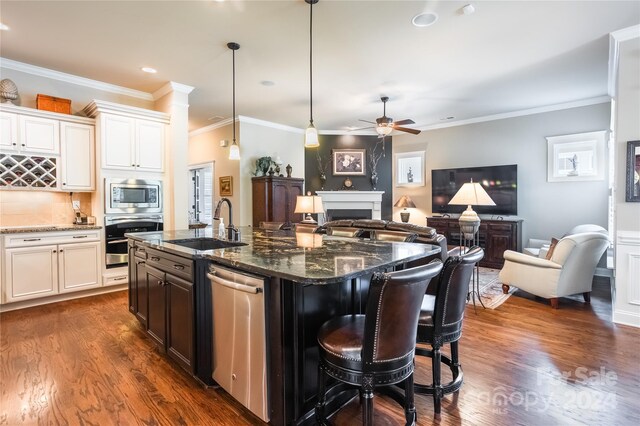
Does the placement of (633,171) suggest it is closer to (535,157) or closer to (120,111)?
(535,157)

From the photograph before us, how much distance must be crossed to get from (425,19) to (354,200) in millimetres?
4771

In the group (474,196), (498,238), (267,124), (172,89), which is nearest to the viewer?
(474,196)

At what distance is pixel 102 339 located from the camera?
9.64 ft

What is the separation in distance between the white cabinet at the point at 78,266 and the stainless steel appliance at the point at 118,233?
13 centimetres

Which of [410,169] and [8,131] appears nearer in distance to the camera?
[8,131]

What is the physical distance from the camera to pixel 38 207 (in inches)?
165

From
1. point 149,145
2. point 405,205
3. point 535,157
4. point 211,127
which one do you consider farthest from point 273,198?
point 535,157

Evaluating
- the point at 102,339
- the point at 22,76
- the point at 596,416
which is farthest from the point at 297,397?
the point at 22,76

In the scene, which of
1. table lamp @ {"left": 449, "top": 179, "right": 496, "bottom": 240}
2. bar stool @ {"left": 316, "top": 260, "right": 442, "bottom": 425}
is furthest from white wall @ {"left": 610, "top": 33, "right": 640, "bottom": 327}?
bar stool @ {"left": 316, "top": 260, "right": 442, "bottom": 425}

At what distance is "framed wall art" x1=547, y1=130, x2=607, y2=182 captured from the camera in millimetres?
5324

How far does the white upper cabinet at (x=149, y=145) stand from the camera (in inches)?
179

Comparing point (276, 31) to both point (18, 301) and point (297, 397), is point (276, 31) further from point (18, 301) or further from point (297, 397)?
point (18, 301)

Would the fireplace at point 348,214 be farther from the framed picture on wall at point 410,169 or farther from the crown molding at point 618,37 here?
the crown molding at point 618,37

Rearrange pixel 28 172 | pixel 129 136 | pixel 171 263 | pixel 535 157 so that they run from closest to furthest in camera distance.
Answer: pixel 171 263
pixel 28 172
pixel 129 136
pixel 535 157
